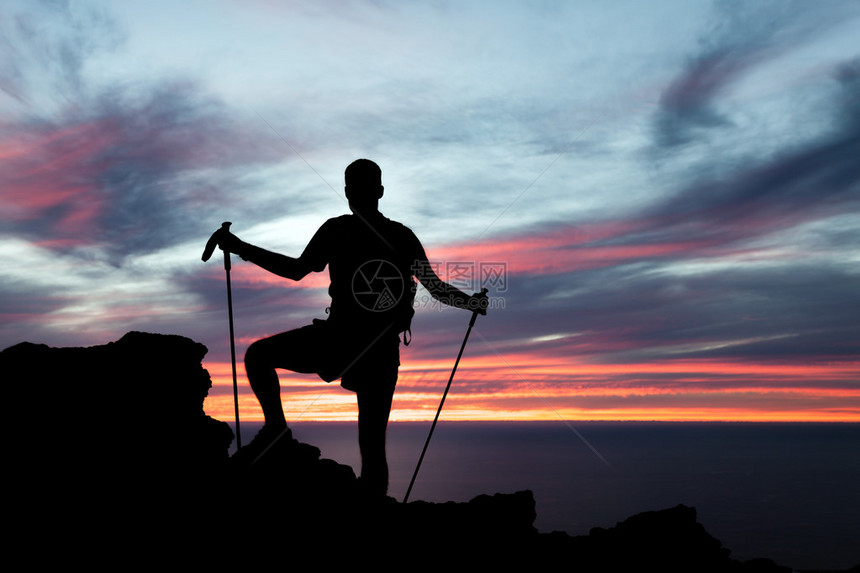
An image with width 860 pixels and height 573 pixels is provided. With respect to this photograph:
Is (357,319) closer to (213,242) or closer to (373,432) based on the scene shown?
(373,432)

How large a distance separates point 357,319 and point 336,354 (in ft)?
1.64

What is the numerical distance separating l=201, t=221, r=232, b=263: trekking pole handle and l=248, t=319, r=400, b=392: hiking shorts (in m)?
1.31

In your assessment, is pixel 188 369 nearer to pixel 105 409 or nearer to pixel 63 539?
pixel 105 409

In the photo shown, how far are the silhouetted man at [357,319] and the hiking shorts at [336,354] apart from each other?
0.04 feet

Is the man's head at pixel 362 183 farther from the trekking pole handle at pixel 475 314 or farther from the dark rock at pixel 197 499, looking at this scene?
the dark rock at pixel 197 499

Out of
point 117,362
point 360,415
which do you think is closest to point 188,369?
point 117,362

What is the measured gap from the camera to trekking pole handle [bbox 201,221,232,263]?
27.2 feet

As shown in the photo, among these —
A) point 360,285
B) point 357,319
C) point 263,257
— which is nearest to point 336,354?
point 357,319

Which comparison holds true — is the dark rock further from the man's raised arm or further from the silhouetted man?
the man's raised arm

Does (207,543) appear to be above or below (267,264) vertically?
below

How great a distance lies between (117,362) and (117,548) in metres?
2.43

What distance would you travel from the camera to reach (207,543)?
7.25 metres

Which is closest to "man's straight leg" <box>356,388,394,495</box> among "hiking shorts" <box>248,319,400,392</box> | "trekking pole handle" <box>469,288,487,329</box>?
"hiking shorts" <box>248,319,400,392</box>

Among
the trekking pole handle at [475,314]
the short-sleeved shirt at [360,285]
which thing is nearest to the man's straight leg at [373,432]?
the short-sleeved shirt at [360,285]
